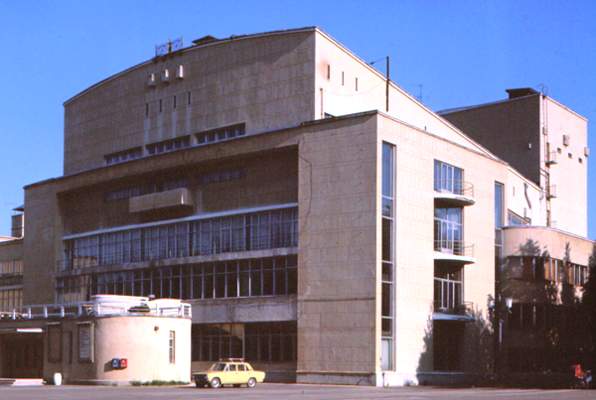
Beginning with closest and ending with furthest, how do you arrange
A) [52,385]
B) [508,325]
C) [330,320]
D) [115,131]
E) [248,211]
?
[52,385] → [330,320] → [248,211] → [508,325] → [115,131]

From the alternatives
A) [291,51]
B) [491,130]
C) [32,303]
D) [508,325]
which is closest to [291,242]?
[291,51]

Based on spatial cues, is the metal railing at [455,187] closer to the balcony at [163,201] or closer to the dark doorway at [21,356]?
the balcony at [163,201]

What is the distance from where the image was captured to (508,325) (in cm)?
6944

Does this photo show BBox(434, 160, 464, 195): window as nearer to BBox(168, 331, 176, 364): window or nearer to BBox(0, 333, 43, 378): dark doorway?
BBox(168, 331, 176, 364): window

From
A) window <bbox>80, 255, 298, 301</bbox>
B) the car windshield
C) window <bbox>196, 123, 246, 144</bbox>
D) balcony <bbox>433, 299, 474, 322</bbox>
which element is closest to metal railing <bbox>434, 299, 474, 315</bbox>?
balcony <bbox>433, 299, 474, 322</bbox>

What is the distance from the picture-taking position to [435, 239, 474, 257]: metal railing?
63844 millimetres

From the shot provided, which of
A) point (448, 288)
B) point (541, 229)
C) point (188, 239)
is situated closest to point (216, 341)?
point (188, 239)

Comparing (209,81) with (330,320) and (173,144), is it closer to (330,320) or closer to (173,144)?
(173,144)

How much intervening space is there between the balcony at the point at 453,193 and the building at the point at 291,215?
142mm

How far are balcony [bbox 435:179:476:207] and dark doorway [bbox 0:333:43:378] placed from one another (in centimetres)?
2765

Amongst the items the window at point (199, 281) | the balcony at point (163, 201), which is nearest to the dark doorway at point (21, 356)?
the window at point (199, 281)

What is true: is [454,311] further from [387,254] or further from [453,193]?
[387,254]

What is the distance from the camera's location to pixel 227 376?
52.4m

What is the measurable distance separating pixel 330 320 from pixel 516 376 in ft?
53.4
